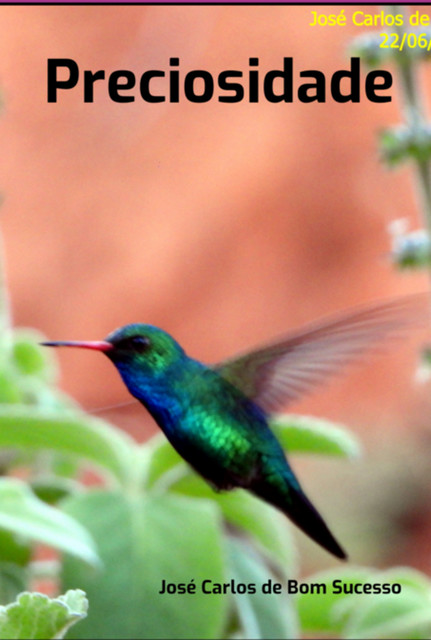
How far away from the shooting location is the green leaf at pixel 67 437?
0.44 meters

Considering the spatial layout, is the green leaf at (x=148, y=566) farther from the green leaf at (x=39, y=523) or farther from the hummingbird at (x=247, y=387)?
the hummingbird at (x=247, y=387)

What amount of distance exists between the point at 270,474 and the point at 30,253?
2.31 m

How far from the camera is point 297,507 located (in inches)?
13.9

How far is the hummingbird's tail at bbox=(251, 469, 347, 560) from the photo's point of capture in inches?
13.1

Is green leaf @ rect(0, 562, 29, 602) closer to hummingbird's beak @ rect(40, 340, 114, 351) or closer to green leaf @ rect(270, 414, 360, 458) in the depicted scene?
green leaf @ rect(270, 414, 360, 458)

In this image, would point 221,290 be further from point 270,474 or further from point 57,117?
point 270,474

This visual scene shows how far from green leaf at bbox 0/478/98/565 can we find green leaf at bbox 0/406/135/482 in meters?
0.03

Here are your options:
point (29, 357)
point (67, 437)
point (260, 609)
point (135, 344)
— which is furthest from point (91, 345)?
point (29, 357)

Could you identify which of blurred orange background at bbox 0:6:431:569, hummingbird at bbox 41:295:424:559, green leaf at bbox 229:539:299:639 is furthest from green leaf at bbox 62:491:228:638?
blurred orange background at bbox 0:6:431:569

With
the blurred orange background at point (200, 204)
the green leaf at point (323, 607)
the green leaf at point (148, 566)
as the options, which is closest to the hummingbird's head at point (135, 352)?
the green leaf at point (148, 566)

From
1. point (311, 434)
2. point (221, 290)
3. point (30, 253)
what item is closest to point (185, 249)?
point (221, 290)

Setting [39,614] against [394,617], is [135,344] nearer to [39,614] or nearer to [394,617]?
[39,614]

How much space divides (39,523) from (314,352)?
164 mm

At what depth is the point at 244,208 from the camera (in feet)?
8.99
